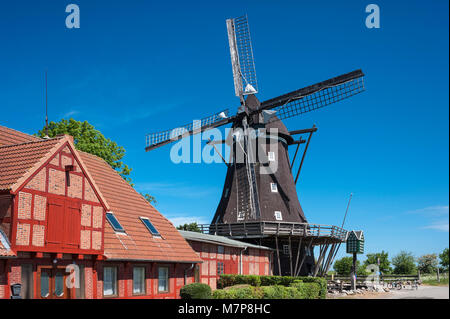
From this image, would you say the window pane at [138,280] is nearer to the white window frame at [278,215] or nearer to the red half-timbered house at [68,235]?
the red half-timbered house at [68,235]

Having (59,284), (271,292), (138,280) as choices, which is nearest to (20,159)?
(59,284)

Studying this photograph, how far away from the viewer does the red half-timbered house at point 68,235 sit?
15242 mm

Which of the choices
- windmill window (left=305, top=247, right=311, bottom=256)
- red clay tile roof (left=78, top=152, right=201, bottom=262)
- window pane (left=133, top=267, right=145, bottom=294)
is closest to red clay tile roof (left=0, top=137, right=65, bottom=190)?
red clay tile roof (left=78, top=152, right=201, bottom=262)

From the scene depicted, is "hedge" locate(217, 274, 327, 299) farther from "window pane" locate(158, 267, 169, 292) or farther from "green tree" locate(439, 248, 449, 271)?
"green tree" locate(439, 248, 449, 271)

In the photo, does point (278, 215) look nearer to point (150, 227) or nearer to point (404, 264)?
point (150, 227)

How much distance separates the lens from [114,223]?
21.2 m

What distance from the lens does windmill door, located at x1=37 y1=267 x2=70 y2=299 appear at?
53.2ft

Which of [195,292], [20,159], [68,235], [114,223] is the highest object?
[20,159]

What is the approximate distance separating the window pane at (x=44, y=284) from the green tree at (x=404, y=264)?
5923 centimetres

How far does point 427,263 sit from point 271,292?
57.2 metres

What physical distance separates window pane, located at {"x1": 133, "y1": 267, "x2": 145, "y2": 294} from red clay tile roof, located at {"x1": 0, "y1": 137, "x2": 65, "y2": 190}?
6722 millimetres

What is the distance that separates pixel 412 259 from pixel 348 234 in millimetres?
34718
